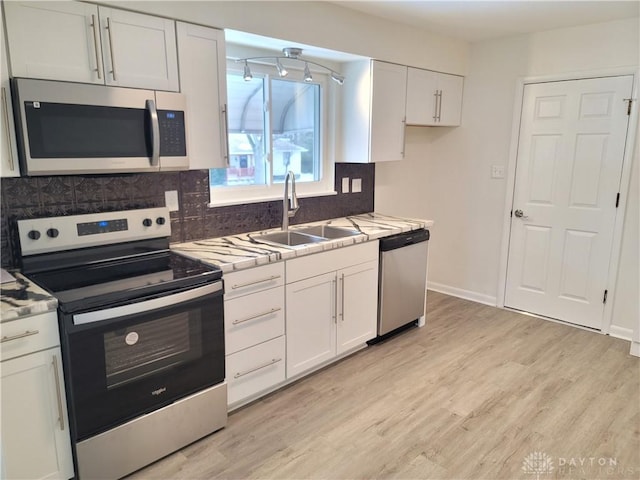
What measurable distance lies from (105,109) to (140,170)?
0.31 metres

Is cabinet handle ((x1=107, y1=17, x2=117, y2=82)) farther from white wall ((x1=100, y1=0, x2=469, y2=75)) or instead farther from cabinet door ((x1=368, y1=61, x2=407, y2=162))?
cabinet door ((x1=368, y1=61, x2=407, y2=162))

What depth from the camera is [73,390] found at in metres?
1.77

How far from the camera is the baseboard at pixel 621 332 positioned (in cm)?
346

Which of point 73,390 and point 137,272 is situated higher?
point 137,272

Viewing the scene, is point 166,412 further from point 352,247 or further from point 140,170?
point 352,247

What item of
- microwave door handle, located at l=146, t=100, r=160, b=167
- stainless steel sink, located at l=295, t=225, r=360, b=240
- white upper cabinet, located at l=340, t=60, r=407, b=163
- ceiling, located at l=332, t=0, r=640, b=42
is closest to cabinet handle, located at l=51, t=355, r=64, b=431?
microwave door handle, located at l=146, t=100, r=160, b=167

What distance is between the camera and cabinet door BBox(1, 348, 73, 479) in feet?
5.49

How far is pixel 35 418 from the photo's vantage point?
174cm

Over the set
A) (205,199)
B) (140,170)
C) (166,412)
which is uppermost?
(140,170)

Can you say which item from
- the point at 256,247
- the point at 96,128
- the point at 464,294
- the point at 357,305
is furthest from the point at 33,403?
the point at 464,294

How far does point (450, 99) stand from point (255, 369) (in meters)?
2.93

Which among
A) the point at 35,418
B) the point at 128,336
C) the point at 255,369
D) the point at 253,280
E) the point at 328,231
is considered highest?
the point at 328,231

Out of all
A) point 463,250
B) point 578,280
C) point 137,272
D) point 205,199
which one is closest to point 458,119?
point 463,250

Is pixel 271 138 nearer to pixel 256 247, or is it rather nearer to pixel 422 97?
pixel 256 247
